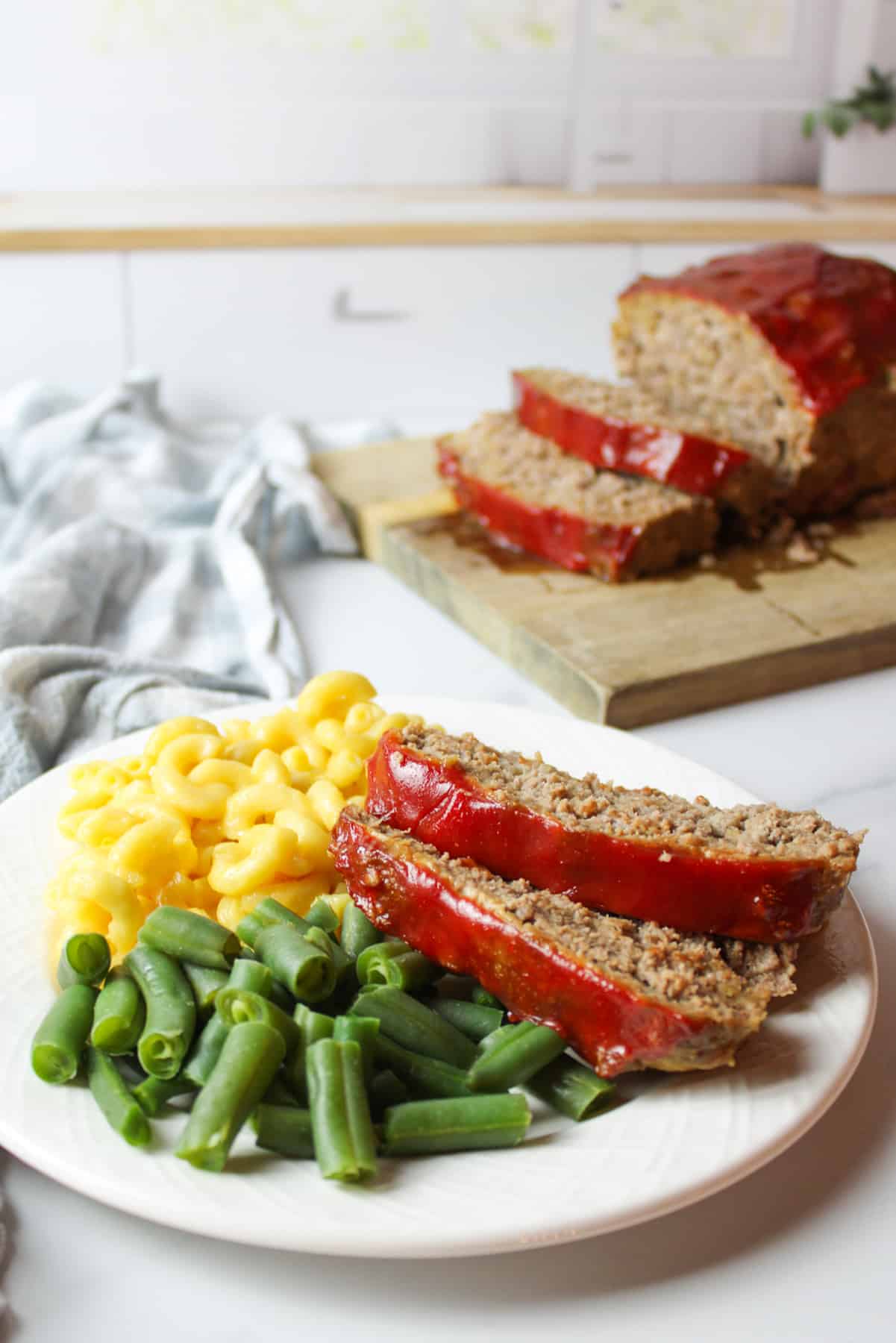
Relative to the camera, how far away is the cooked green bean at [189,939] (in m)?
1.88

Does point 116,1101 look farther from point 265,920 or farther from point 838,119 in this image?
point 838,119

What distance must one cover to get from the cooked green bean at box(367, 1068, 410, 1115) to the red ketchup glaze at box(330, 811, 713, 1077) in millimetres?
214

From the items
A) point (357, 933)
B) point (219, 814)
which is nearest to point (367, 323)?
point (219, 814)

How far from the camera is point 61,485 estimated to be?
3938mm

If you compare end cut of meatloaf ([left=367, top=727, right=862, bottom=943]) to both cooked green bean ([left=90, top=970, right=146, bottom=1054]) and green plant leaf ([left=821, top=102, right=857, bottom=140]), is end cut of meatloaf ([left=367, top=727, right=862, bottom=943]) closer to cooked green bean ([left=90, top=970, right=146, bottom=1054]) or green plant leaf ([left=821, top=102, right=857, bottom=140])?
cooked green bean ([left=90, top=970, right=146, bottom=1054])

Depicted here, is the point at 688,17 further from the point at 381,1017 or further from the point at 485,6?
the point at 381,1017

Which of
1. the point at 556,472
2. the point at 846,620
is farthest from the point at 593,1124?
the point at 556,472

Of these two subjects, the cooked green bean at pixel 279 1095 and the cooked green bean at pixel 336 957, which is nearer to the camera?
the cooked green bean at pixel 279 1095

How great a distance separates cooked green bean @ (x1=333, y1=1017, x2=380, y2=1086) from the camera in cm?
167

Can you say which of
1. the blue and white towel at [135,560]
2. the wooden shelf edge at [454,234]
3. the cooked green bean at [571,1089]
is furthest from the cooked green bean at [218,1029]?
the wooden shelf edge at [454,234]

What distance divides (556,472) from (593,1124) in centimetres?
245

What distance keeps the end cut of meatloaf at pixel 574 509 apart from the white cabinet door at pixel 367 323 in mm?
1674

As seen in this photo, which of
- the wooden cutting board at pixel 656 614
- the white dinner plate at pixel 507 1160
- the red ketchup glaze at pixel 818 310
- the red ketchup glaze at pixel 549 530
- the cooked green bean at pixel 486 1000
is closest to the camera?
the white dinner plate at pixel 507 1160

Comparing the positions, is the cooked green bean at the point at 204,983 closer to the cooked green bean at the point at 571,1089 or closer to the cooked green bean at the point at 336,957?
the cooked green bean at the point at 336,957
